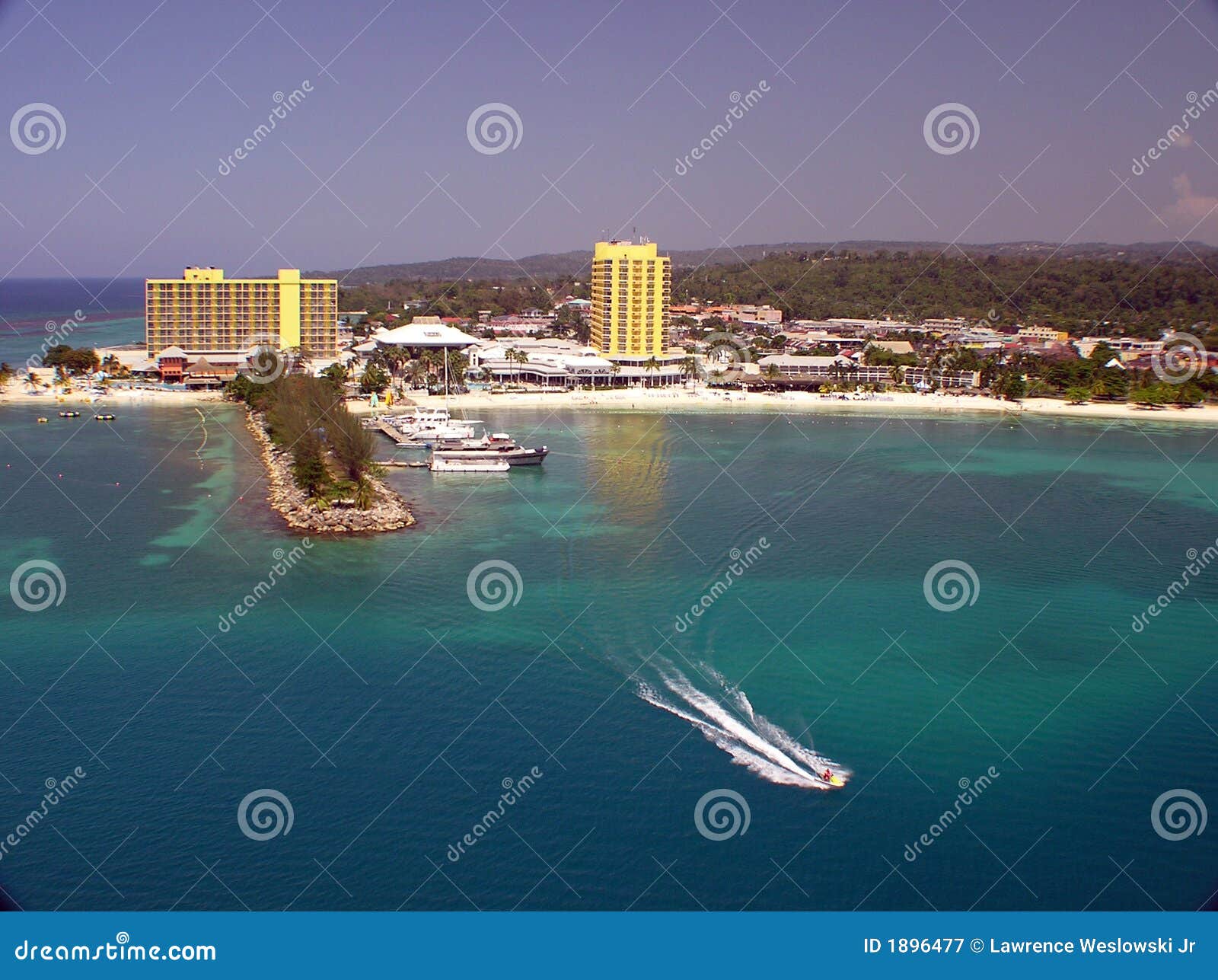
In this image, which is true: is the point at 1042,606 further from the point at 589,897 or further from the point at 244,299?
the point at 244,299

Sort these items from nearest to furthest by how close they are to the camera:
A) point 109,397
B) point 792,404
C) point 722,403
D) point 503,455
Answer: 1. point 503,455
2. point 109,397
3. point 722,403
4. point 792,404


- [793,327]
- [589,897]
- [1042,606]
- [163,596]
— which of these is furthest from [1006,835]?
[793,327]

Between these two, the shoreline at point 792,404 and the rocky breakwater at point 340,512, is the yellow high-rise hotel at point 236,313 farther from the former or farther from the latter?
the rocky breakwater at point 340,512

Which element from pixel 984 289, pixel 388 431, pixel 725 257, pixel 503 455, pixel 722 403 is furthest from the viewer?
pixel 725 257

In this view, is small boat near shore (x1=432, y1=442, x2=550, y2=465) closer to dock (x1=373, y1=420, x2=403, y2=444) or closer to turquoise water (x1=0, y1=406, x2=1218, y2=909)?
dock (x1=373, y1=420, x2=403, y2=444)

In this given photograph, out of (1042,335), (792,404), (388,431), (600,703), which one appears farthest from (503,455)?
(1042,335)

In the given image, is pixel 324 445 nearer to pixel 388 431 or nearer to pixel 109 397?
pixel 388 431

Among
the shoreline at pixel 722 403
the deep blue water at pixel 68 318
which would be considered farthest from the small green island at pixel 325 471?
the shoreline at pixel 722 403

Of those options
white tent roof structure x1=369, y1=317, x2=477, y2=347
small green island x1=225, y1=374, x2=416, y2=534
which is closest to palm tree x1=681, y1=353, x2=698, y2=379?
white tent roof structure x1=369, y1=317, x2=477, y2=347
